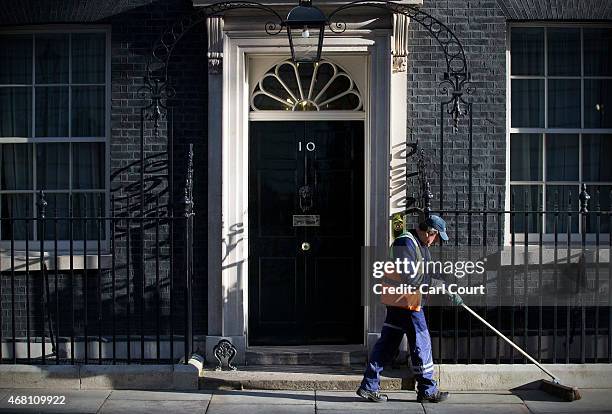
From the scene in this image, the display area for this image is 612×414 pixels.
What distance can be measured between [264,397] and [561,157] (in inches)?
156

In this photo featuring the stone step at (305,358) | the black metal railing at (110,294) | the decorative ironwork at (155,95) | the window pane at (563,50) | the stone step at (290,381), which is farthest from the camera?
the window pane at (563,50)

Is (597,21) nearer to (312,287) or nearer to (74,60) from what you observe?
(312,287)

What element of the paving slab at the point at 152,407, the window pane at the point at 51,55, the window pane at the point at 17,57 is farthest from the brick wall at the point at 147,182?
the paving slab at the point at 152,407

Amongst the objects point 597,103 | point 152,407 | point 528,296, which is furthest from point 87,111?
point 597,103

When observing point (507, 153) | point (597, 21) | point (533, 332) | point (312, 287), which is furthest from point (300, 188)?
point (597, 21)

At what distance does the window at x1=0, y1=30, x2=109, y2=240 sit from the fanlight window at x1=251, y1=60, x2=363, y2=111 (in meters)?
1.67

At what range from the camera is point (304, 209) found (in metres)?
10.1

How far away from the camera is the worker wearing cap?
8.60 m

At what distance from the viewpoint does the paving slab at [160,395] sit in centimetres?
886

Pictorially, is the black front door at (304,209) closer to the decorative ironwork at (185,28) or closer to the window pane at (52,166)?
the decorative ironwork at (185,28)

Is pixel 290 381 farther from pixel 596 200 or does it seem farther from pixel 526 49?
pixel 526 49

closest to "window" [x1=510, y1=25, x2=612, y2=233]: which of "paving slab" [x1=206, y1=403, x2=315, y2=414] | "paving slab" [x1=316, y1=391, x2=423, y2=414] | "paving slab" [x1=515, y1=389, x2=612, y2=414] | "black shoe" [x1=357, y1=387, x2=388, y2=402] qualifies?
"paving slab" [x1=515, y1=389, x2=612, y2=414]

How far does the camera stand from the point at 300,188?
10.1 meters

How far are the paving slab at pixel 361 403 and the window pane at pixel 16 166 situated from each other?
3.84 m
